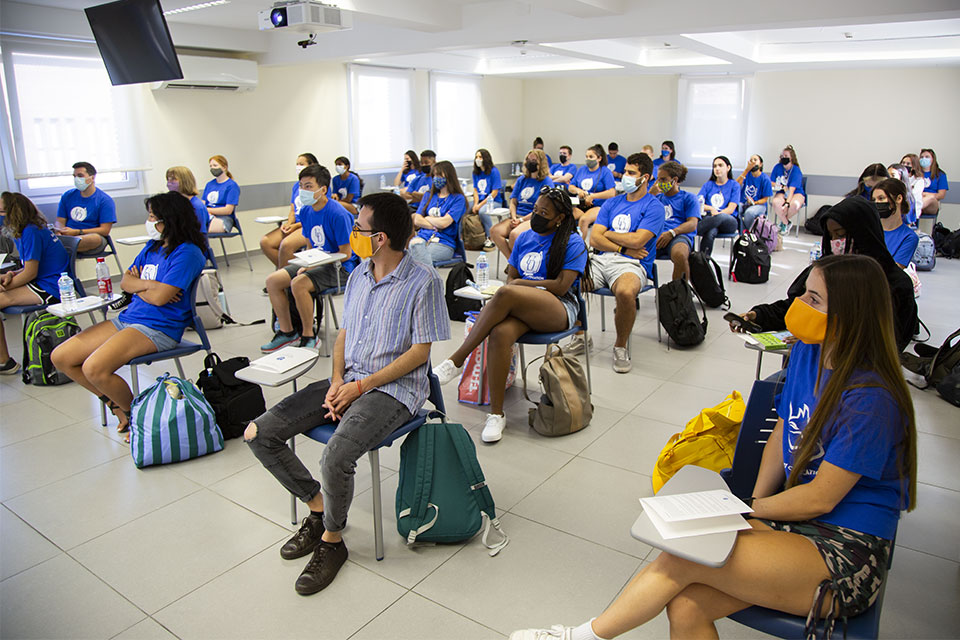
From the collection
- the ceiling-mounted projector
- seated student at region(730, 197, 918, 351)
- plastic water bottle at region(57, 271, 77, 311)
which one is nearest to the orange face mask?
seated student at region(730, 197, 918, 351)

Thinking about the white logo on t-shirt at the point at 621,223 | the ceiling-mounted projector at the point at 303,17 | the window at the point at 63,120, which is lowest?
the white logo on t-shirt at the point at 621,223

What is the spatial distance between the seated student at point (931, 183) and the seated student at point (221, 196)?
8.73 meters

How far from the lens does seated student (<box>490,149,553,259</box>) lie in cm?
699

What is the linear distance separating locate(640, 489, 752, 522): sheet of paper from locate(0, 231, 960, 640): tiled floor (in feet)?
2.11

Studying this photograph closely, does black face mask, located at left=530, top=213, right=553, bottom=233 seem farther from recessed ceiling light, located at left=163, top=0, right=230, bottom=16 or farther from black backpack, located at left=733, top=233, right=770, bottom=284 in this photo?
black backpack, located at left=733, top=233, right=770, bottom=284

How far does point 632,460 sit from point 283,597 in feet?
5.70

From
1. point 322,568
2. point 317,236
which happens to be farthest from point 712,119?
point 322,568

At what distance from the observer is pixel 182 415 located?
3160mm

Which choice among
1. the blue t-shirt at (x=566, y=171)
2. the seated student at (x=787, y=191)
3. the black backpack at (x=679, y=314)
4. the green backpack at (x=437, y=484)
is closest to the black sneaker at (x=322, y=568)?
the green backpack at (x=437, y=484)

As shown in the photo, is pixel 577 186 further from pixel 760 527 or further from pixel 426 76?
pixel 760 527

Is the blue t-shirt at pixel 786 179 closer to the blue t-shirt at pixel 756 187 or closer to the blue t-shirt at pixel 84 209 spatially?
the blue t-shirt at pixel 756 187

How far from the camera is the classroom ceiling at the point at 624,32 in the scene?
508 centimetres

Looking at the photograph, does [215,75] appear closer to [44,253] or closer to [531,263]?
[44,253]

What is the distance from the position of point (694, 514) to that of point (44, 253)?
461 centimetres
